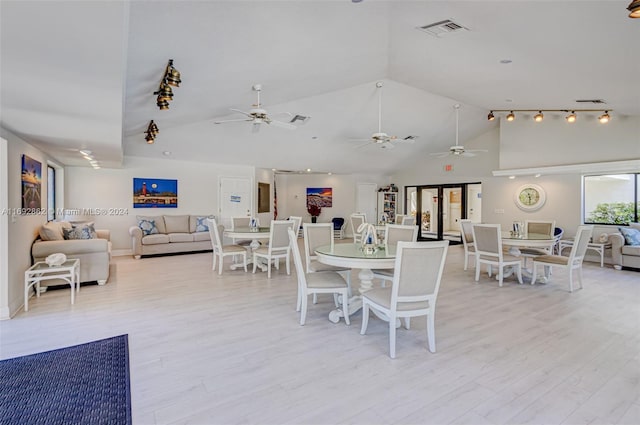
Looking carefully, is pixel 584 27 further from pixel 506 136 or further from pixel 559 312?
pixel 506 136

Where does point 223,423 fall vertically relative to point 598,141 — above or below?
below

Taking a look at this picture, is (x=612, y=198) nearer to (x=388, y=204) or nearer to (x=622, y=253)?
(x=622, y=253)

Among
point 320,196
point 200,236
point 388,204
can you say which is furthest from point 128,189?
point 388,204

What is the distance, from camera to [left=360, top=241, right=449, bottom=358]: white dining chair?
268cm

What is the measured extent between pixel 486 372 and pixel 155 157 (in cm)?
856

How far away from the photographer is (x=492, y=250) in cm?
534

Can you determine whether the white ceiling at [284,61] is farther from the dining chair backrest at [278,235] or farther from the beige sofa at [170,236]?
the dining chair backrest at [278,235]

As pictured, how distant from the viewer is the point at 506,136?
870cm

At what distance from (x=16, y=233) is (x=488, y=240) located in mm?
6699

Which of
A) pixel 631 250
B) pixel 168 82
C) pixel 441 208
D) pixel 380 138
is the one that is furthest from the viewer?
pixel 441 208

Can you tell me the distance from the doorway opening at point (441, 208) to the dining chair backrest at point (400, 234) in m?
6.87

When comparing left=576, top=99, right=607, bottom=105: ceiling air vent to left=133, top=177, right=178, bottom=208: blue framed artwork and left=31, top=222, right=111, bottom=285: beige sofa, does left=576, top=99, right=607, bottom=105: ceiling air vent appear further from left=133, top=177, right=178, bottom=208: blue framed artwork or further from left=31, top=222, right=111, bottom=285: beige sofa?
left=133, top=177, right=178, bottom=208: blue framed artwork

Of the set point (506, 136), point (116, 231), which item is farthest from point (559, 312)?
point (116, 231)

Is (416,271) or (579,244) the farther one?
(579,244)
